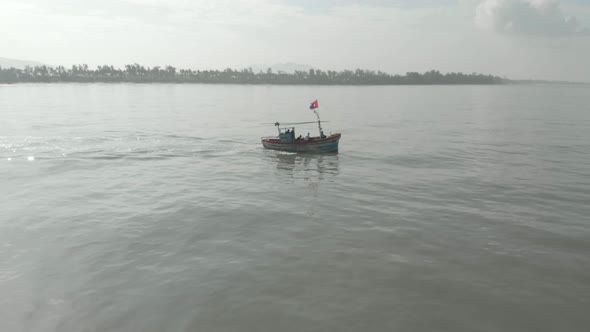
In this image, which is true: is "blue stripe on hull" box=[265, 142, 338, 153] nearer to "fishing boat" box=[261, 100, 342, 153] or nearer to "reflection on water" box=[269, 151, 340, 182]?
"fishing boat" box=[261, 100, 342, 153]

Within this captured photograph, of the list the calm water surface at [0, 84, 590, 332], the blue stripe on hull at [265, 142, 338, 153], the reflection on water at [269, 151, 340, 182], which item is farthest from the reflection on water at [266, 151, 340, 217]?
the blue stripe on hull at [265, 142, 338, 153]

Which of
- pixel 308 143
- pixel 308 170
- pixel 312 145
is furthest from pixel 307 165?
pixel 308 143

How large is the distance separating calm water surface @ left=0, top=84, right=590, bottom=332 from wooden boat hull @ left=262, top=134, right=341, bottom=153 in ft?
11.4

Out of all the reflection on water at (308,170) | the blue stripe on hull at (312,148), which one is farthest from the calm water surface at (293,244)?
the blue stripe on hull at (312,148)

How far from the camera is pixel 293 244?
19953mm

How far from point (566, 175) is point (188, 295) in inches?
1377

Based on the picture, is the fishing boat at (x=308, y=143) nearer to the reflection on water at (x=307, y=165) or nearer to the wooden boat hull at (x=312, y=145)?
the wooden boat hull at (x=312, y=145)

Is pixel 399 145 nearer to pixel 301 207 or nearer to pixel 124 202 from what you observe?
pixel 301 207

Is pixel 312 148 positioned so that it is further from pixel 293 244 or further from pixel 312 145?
pixel 293 244

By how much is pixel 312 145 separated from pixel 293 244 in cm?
2687

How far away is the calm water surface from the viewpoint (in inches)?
557

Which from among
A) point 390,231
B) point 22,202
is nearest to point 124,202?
point 22,202

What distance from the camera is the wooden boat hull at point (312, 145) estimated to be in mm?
45719

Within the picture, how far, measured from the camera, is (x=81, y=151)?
152ft
